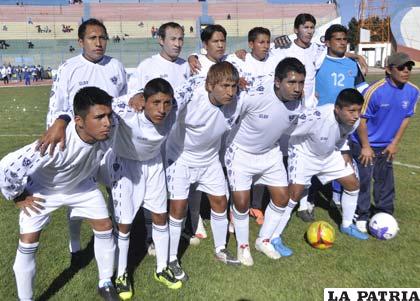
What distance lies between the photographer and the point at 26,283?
337 cm

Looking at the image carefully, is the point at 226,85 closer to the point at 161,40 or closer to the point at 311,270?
the point at 161,40

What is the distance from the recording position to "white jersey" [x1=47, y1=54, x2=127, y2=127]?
438 cm

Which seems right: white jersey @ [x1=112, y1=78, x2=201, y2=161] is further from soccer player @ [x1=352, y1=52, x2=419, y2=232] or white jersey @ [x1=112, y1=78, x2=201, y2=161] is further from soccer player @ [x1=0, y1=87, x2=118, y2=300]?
soccer player @ [x1=352, y1=52, x2=419, y2=232]

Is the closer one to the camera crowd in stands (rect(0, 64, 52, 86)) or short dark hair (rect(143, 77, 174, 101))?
short dark hair (rect(143, 77, 174, 101))

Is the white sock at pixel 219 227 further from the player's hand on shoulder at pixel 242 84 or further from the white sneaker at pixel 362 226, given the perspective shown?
the white sneaker at pixel 362 226

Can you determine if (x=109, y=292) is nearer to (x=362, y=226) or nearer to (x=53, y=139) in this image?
(x=53, y=139)

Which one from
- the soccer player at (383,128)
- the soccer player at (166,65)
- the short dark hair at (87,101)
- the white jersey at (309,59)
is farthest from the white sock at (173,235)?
the white jersey at (309,59)

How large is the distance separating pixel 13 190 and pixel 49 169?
11.3 inches

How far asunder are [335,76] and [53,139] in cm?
370

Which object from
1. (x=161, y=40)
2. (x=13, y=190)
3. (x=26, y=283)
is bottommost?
(x=26, y=283)

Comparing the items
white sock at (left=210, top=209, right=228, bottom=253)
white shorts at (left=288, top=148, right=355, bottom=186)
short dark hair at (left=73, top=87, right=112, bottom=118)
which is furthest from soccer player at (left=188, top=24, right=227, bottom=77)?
short dark hair at (left=73, top=87, right=112, bottom=118)

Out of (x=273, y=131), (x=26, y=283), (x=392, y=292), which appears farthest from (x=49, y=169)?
(x=392, y=292)

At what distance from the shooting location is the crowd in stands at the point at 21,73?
39312 mm

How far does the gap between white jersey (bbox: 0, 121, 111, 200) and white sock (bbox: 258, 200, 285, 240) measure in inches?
74.7
